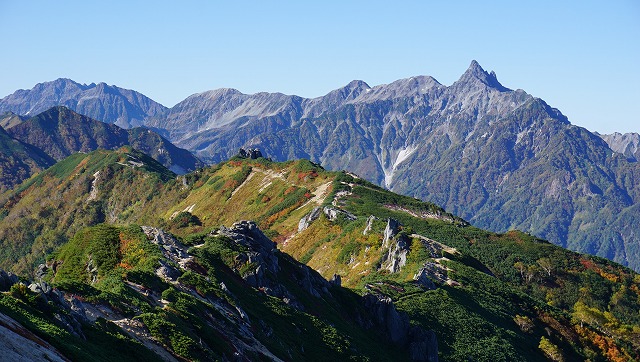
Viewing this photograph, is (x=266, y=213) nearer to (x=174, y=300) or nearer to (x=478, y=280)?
(x=478, y=280)

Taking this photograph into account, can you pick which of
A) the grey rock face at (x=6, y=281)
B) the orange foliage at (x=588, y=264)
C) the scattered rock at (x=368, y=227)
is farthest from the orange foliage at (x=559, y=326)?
the grey rock face at (x=6, y=281)

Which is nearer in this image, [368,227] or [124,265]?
[124,265]

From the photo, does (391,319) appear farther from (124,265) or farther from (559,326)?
(559,326)

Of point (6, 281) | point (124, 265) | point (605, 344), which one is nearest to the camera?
point (6, 281)

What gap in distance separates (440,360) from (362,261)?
49.6 m

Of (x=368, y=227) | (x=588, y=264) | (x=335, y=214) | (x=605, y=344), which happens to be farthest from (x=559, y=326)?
(x=588, y=264)

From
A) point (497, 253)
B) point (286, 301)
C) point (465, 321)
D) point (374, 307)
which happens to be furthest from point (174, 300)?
point (497, 253)

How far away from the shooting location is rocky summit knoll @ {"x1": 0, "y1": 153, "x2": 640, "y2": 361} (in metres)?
43.9

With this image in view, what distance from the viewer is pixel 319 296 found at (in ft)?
264

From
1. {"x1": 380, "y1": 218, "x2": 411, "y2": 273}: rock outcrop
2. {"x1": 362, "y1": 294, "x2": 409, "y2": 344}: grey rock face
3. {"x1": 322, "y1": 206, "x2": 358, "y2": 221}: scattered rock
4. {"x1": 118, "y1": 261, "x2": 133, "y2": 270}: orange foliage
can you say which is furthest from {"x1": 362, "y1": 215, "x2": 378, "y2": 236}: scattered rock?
{"x1": 118, "y1": 261, "x2": 133, "y2": 270}: orange foliage

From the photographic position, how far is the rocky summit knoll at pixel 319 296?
4391cm

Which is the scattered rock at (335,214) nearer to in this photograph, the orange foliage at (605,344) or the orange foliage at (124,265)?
the orange foliage at (605,344)

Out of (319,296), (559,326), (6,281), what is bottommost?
(6,281)

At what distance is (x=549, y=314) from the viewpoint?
11588 cm
